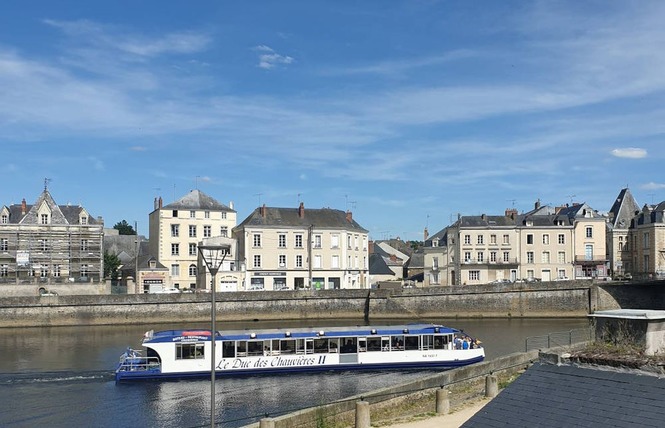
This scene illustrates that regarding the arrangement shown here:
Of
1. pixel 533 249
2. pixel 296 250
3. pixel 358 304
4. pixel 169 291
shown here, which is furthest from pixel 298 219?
pixel 533 249

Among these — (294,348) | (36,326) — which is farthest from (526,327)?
(36,326)

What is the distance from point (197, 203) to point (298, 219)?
869cm

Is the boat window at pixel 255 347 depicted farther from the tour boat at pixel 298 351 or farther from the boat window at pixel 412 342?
the boat window at pixel 412 342

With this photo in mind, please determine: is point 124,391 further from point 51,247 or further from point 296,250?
point 296,250

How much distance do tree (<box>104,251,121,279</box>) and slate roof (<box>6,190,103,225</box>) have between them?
1029 cm

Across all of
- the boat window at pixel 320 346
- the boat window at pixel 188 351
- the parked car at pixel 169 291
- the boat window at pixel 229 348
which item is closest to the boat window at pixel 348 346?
the boat window at pixel 320 346

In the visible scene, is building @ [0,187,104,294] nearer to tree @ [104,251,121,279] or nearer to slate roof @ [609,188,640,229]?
tree @ [104,251,121,279]

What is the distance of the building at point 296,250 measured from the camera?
5672 centimetres

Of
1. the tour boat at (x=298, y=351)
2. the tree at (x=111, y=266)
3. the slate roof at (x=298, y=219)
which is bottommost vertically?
the tour boat at (x=298, y=351)

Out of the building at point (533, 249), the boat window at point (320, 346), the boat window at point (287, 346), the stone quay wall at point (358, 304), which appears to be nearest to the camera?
the boat window at point (287, 346)

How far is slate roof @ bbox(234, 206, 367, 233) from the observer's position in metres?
57.5

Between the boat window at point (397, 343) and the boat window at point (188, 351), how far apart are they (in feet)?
27.1

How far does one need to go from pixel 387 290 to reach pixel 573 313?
45.3 ft

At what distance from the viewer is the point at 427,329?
1198 inches
